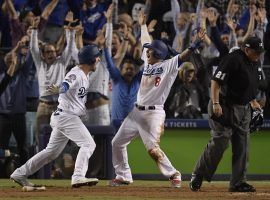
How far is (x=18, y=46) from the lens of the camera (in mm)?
13109

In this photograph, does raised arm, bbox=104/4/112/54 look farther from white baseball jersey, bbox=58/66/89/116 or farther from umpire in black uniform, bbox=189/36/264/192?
umpire in black uniform, bbox=189/36/264/192

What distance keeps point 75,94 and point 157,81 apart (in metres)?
1.15

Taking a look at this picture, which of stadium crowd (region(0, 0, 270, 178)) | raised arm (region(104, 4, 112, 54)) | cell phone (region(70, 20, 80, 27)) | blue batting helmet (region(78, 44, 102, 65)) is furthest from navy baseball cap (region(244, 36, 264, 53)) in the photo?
cell phone (region(70, 20, 80, 27))

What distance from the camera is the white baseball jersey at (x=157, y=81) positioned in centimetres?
965

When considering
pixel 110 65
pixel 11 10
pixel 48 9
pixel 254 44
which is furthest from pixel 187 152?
pixel 254 44

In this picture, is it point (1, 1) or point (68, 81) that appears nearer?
point (68, 81)

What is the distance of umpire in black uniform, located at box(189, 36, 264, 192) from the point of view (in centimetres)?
851

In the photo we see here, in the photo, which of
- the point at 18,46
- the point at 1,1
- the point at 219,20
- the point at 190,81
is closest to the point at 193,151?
the point at 190,81

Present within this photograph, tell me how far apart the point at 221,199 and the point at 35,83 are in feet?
20.0

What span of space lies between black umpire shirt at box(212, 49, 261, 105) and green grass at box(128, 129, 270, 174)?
4.50 meters

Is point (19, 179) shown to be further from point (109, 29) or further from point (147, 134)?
point (109, 29)

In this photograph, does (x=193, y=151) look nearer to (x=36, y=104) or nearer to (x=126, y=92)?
(x=126, y=92)

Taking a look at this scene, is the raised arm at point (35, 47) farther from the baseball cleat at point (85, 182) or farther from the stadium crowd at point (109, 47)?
the baseball cleat at point (85, 182)

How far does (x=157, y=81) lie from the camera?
31.7ft
